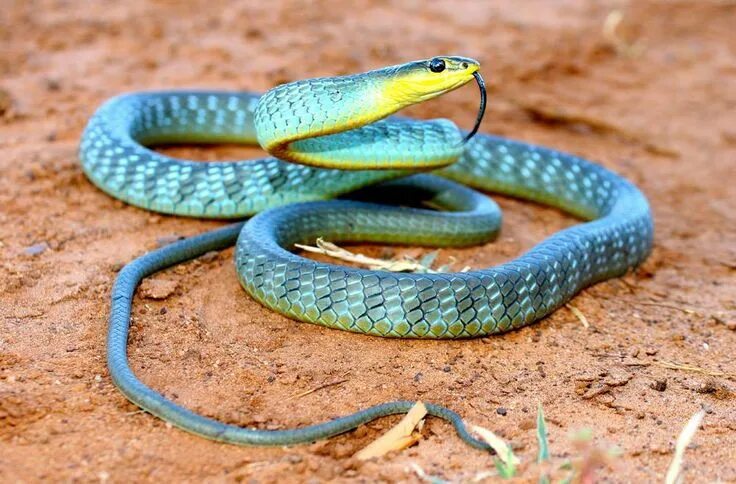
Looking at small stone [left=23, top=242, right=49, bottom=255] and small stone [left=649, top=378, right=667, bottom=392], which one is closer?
small stone [left=649, top=378, right=667, bottom=392]

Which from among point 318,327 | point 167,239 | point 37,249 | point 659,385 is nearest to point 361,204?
point 167,239

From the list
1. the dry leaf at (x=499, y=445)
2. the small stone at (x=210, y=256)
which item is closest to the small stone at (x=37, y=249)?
the small stone at (x=210, y=256)

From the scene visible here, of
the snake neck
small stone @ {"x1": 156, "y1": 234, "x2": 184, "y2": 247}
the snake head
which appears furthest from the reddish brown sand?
the snake head

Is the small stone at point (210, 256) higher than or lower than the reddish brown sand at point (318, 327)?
lower

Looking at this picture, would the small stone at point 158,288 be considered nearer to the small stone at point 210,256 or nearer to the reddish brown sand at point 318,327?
the reddish brown sand at point 318,327

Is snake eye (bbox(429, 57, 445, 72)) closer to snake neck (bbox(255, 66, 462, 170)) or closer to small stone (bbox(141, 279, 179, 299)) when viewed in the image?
snake neck (bbox(255, 66, 462, 170))
